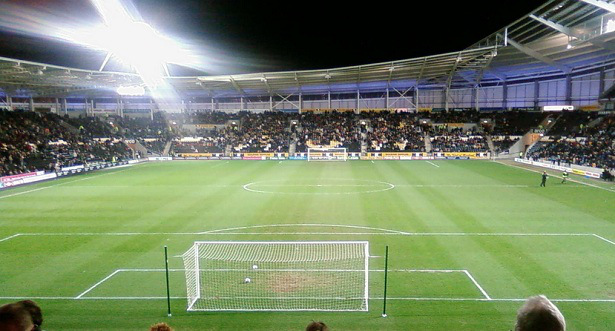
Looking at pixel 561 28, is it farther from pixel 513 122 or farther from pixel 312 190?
pixel 312 190

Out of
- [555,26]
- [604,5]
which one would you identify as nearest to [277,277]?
[604,5]

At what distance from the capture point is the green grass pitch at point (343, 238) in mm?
9156

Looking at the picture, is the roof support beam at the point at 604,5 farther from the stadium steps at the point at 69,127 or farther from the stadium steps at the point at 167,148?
the stadium steps at the point at 69,127

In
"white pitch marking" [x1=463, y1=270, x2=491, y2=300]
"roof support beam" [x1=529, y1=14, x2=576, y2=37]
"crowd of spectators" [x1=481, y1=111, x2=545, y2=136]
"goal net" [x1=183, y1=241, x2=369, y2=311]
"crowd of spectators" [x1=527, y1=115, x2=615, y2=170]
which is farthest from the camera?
"crowd of spectators" [x1=481, y1=111, x2=545, y2=136]

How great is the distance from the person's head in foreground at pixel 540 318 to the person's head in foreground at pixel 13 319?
2.99 meters

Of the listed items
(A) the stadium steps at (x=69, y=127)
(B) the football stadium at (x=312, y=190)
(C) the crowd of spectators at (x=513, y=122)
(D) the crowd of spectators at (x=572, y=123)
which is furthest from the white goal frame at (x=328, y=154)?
(A) the stadium steps at (x=69, y=127)

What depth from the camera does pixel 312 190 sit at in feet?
85.0

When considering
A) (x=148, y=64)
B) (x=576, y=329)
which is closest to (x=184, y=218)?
(x=576, y=329)

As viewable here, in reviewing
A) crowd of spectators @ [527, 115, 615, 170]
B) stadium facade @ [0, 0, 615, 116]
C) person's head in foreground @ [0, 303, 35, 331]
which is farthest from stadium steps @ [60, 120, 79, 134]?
person's head in foreground @ [0, 303, 35, 331]

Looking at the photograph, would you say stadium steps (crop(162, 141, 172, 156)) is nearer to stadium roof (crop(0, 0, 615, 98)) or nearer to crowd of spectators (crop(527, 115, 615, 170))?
stadium roof (crop(0, 0, 615, 98))

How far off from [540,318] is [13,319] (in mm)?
3153

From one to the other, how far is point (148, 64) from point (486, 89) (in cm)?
5123

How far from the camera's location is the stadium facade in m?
36.5

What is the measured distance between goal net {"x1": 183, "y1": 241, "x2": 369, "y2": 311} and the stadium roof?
28.5m
